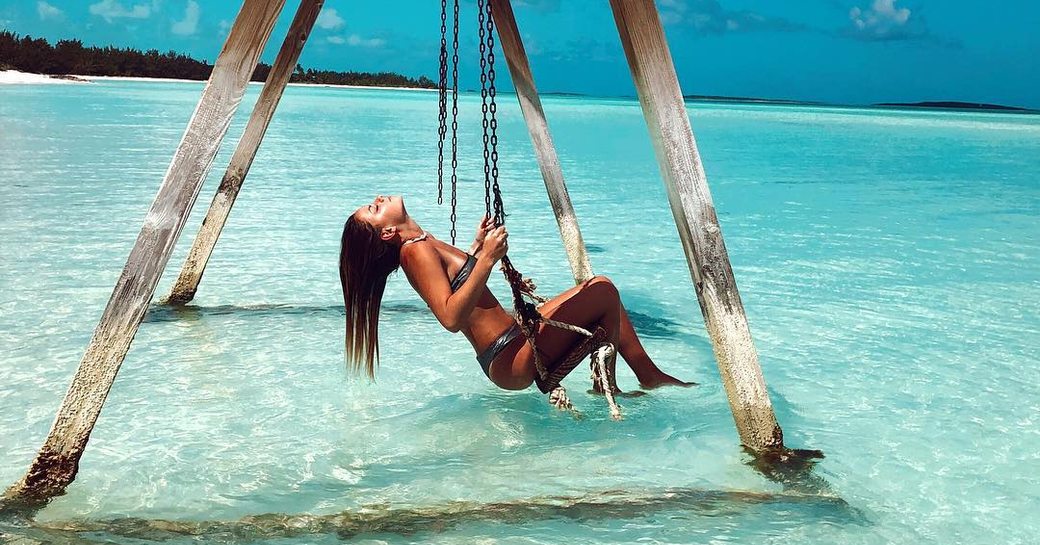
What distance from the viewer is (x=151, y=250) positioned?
3.69 metres

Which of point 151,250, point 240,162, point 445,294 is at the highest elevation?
point 240,162

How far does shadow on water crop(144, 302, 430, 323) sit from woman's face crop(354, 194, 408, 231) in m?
2.87

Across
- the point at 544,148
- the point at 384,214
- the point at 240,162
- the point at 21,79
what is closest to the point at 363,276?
the point at 384,214

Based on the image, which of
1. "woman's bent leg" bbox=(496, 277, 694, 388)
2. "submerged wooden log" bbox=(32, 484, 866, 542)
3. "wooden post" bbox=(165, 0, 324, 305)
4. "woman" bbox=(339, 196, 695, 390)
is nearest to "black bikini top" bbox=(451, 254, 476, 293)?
"woman" bbox=(339, 196, 695, 390)

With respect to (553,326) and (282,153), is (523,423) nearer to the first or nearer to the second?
(553,326)

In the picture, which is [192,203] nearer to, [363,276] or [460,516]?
[363,276]

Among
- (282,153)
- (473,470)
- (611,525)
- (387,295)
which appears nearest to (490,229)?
(473,470)

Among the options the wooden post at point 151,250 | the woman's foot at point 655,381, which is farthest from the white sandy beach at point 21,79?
the woman's foot at point 655,381

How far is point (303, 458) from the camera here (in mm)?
4426

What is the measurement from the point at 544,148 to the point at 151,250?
10.7 feet

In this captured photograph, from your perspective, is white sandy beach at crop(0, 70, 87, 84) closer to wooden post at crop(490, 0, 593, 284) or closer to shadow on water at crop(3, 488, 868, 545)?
wooden post at crop(490, 0, 593, 284)

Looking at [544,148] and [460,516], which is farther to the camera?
[544,148]

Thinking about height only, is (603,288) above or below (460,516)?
above

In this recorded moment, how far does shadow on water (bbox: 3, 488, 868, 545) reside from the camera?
360 cm
